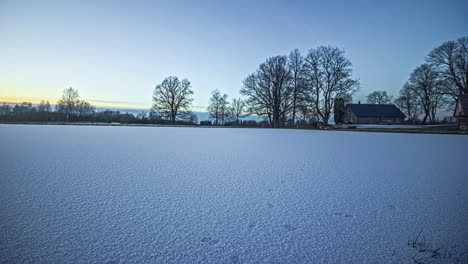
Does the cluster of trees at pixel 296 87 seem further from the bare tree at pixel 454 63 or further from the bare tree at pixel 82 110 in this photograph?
the bare tree at pixel 82 110

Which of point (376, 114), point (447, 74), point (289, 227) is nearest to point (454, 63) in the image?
point (447, 74)

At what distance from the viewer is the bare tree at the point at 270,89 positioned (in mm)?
26500

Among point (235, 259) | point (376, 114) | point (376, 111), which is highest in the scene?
point (376, 111)

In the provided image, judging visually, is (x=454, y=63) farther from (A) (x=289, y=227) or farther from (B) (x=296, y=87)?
(A) (x=289, y=227)

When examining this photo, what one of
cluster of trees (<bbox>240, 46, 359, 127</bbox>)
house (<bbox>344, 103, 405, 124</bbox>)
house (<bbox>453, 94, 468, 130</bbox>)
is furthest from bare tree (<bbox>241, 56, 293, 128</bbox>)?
house (<bbox>344, 103, 405, 124</bbox>)

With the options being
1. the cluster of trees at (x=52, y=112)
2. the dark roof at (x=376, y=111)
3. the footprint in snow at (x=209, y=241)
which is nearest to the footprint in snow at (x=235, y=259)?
the footprint in snow at (x=209, y=241)

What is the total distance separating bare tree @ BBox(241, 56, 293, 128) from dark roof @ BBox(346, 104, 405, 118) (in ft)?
73.3

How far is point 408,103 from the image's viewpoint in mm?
40656

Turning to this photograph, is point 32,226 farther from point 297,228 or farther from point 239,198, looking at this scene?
point 297,228

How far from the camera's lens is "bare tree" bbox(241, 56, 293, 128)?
2650 cm

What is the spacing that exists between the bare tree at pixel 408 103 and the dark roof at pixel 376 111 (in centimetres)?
229

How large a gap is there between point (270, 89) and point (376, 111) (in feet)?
87.7

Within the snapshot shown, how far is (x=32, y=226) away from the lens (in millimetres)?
1623

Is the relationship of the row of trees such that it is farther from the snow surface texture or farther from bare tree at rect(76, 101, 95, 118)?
bare tree at rect(76, 101, 95, 118)
